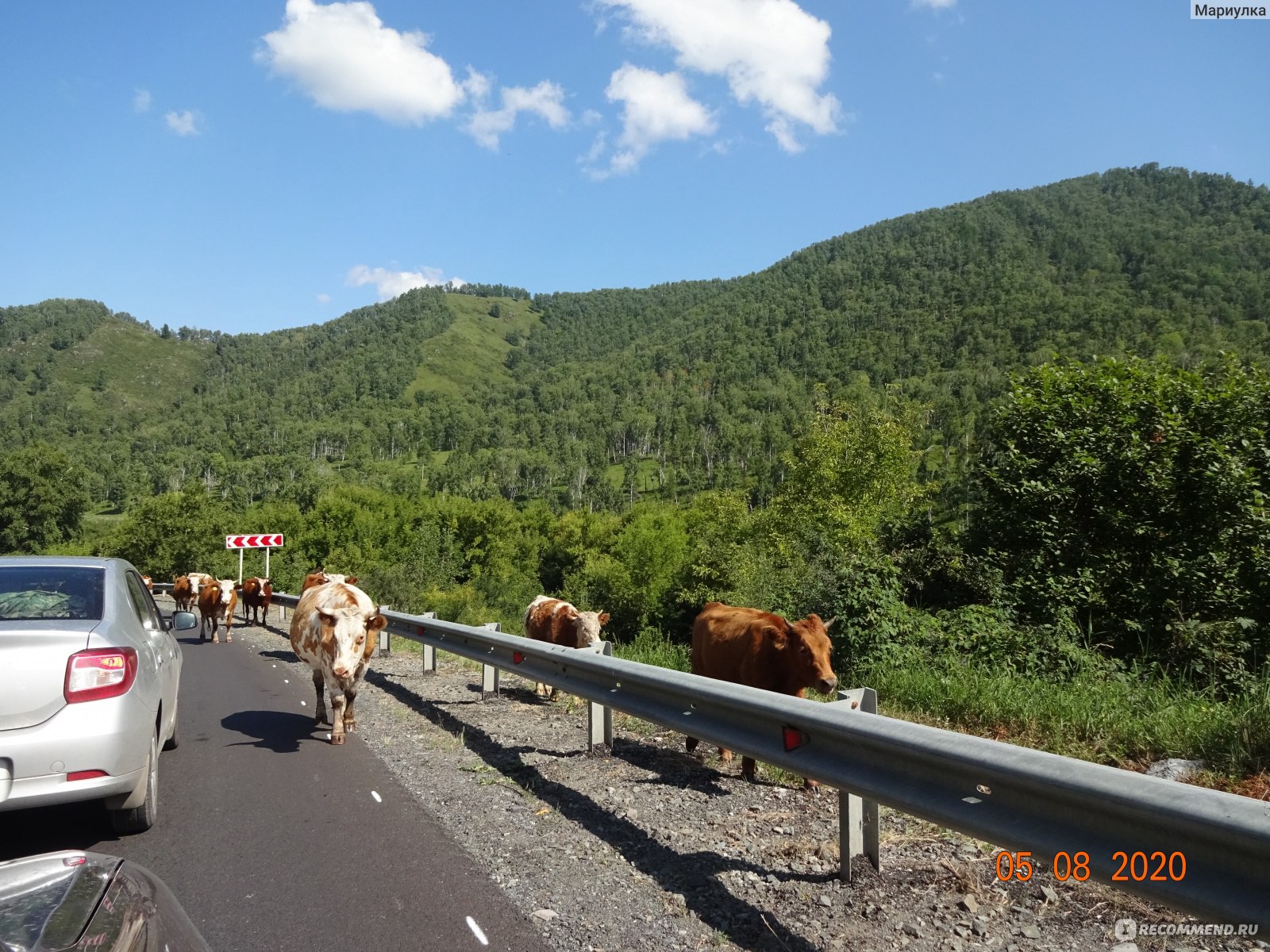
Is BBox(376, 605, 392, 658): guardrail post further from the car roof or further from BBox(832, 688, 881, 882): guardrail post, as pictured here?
BBox(832, 688, 881, 882): guardrail post

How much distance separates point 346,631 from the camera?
8.05m

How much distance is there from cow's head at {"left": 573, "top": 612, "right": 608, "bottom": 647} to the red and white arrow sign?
1800 centimetres

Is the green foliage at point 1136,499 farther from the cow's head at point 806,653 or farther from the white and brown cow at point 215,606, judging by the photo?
Answer: the white and brown cow at point 215,606

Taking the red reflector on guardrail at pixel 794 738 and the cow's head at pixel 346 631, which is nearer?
the red reflector on guardrail at pixel 794 738

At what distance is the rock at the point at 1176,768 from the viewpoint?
4902mm

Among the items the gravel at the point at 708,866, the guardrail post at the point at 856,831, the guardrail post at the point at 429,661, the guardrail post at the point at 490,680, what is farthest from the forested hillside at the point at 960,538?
the guardrail post at the point at 429,661

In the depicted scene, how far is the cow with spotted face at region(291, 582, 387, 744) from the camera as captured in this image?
7.91 m

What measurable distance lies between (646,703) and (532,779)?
1.19m

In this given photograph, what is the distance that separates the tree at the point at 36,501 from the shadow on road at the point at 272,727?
9363 centimetres

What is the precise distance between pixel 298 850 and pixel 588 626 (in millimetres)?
7982

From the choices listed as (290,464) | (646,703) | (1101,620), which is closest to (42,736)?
(646,703)

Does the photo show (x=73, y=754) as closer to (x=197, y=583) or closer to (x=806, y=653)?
(x=806, y=653)

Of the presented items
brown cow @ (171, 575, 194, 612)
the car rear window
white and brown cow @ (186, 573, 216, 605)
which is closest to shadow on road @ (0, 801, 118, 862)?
the car rear window

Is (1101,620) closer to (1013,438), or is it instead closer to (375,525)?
(1013,438)
